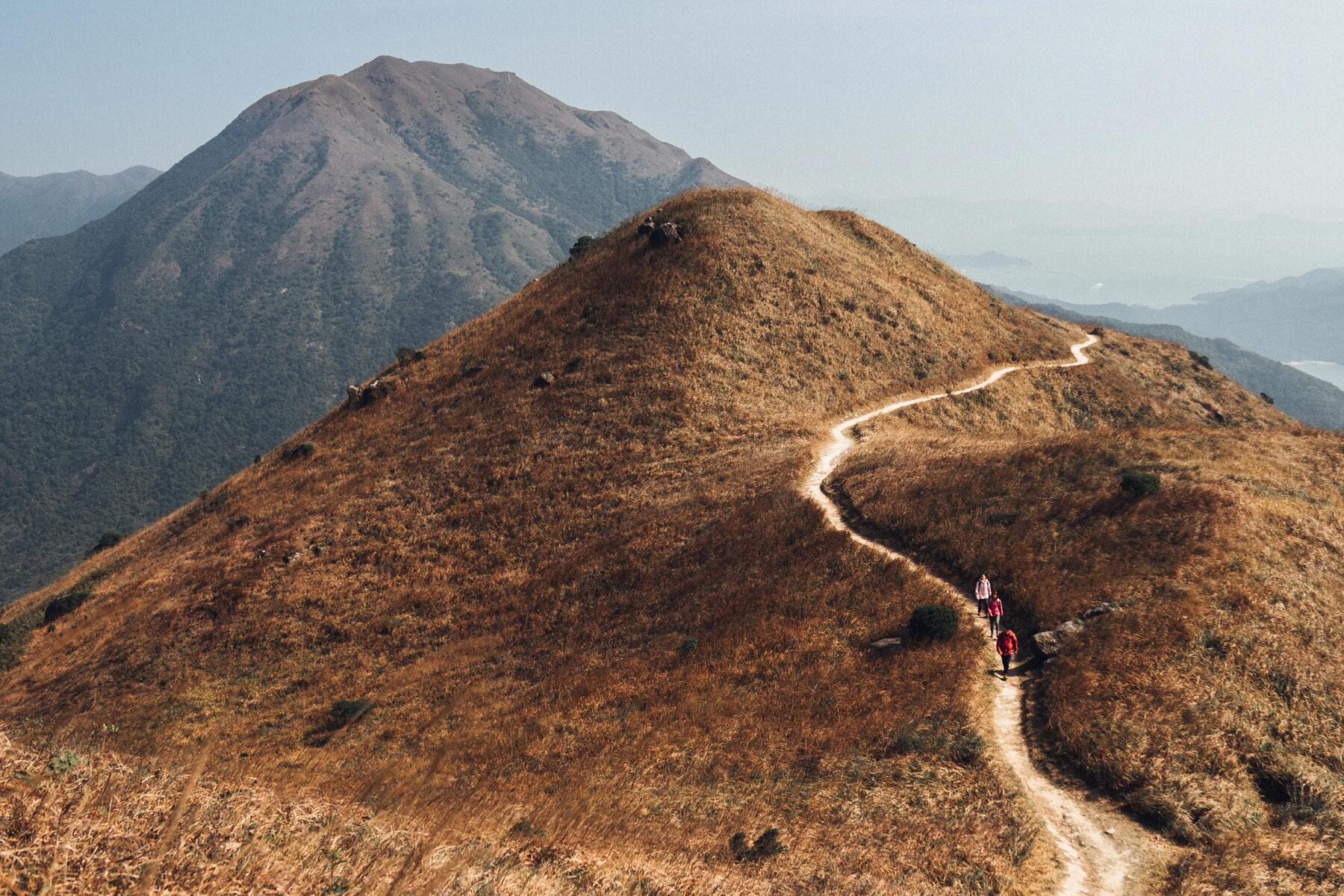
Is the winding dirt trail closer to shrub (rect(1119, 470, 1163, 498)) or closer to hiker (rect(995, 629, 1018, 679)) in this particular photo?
hiker (rect(995, 629, 1018, 679))

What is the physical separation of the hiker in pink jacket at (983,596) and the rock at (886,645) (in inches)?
137

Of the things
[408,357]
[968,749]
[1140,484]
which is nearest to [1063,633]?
[968,749]

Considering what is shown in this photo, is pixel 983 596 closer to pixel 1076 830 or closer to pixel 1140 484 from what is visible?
pixel 1140 484

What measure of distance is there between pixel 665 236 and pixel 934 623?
5239cm

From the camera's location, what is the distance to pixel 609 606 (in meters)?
34.0

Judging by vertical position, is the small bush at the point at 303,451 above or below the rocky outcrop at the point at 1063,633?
above

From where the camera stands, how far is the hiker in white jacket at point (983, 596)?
2539cm

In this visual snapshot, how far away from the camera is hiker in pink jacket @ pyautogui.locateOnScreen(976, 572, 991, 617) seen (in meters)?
25.4

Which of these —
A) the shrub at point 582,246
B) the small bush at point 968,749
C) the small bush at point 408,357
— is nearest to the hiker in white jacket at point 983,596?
the small bush at point 968,749

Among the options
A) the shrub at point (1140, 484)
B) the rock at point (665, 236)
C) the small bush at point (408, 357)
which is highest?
the rock at point (665, 236)

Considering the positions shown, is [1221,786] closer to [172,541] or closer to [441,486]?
[441,486]

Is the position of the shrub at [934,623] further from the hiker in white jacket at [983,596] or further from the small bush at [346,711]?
the small bush at [346,711]

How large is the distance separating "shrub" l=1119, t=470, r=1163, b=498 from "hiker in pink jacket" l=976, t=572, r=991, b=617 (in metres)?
8.21

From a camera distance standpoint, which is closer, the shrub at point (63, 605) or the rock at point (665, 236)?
the shrub at point (63, 605)
